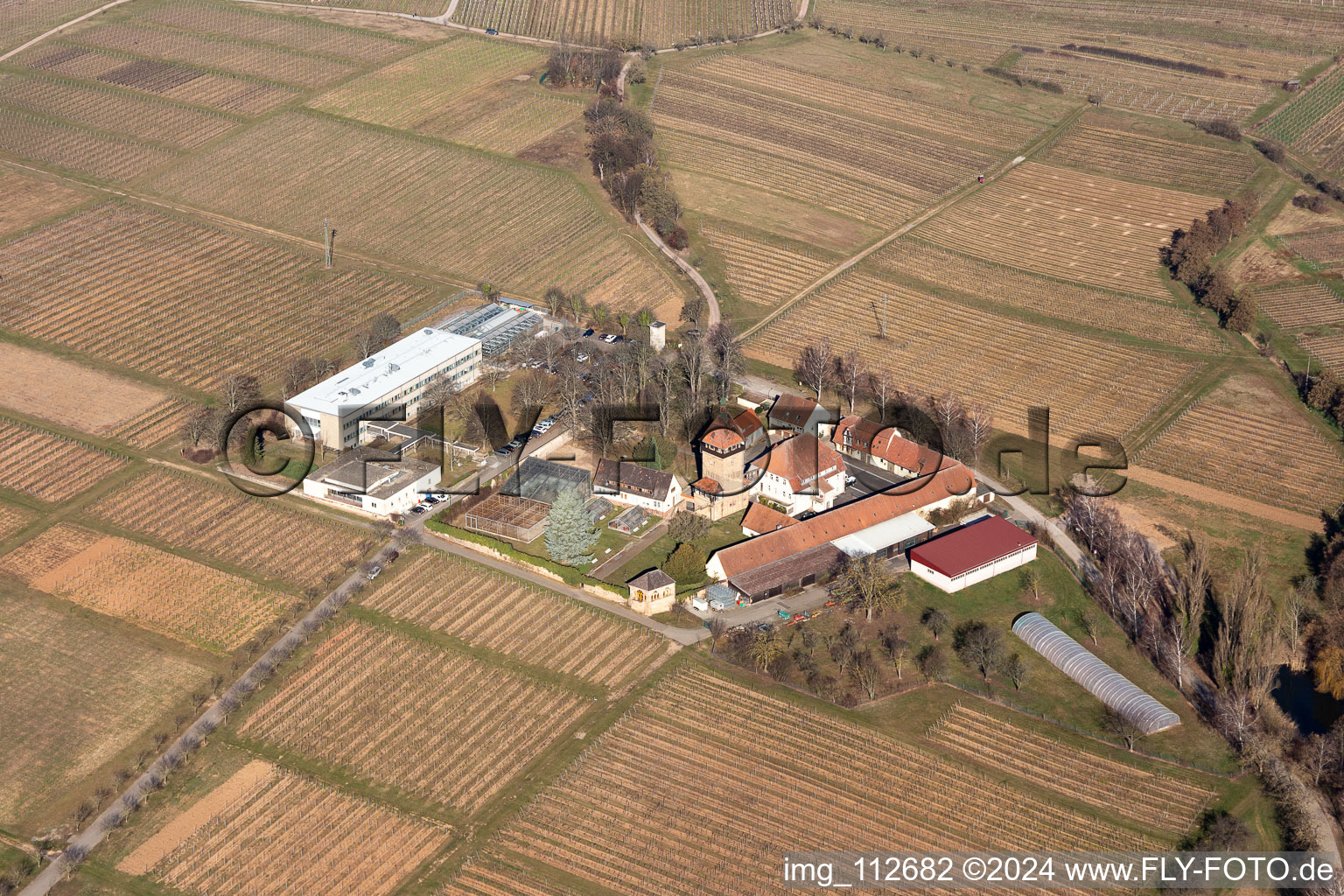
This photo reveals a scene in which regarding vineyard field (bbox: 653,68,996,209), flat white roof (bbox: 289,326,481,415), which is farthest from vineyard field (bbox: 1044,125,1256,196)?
flat white roof (bbox: 289,326,481,415)

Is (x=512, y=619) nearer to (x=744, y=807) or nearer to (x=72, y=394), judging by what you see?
(x=744, y=807)

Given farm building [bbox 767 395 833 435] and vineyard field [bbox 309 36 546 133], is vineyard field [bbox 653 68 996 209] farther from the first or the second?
farm building [bbox 767 395 833 435]

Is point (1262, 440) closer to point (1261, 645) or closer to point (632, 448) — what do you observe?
point (1261, 645)

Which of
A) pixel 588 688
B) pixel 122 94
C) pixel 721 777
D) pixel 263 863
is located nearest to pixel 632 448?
pixel 588 688

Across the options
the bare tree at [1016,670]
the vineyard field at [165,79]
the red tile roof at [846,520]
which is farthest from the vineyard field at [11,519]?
the vineyard field at [165,79]

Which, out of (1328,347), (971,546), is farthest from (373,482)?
(1328,347)
